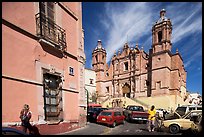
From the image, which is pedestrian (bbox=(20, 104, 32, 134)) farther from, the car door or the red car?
the car door

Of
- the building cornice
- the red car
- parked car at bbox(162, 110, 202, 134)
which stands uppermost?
the building cornice

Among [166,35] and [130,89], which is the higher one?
[166,35]

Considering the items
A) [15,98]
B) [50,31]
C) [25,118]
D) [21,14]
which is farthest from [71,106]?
[21,14]

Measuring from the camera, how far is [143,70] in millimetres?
44219

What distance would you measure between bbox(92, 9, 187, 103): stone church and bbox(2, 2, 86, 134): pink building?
92.1 ft

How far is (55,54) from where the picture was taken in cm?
1141

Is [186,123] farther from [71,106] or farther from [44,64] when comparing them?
[44,64]

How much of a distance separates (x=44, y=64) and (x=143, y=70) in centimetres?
3613

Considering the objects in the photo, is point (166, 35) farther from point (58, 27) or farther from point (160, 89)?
point (58, 27)

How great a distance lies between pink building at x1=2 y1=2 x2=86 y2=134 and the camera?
8.41 m

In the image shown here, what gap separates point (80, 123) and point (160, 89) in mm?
29204

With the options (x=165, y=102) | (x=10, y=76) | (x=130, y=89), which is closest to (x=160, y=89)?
(x=165, y=102)

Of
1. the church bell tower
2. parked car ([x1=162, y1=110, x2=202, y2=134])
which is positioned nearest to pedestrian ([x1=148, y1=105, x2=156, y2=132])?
Answer: parked car ([x1=162, y1=110, x2=202, y2=134])

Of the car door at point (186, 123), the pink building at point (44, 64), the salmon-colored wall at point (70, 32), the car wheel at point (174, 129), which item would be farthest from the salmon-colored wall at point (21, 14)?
the car door at point (186, 123)
